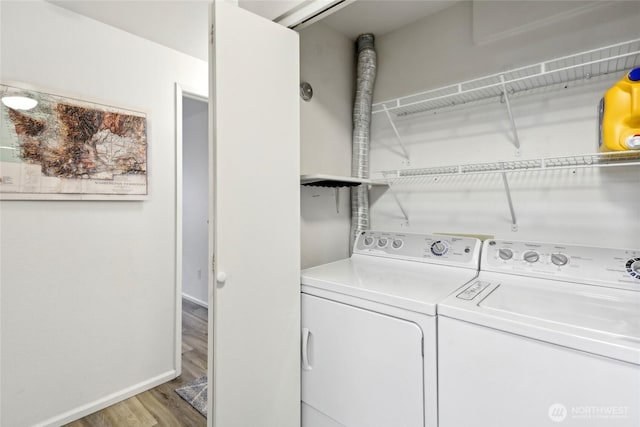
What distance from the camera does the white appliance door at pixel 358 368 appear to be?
118 centimetres

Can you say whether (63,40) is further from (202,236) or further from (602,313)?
(602,313)

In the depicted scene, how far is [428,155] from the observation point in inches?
79.5

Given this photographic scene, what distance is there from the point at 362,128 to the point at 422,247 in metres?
0.96

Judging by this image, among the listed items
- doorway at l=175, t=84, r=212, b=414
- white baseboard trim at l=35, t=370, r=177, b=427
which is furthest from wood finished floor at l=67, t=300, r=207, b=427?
doorway at l=175, t=84, r=212, b=414

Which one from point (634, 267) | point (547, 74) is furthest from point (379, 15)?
point (634, 267)

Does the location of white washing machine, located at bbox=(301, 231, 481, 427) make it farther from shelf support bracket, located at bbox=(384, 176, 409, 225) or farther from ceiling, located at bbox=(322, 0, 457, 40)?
ceiling, located at bbox=(322, 0, 457, 40)

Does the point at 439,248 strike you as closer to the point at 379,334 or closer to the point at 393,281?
the point at 393,281

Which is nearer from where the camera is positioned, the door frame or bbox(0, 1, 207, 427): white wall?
bbox(0, 1, 207, 427): white wall

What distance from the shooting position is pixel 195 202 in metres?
4.09

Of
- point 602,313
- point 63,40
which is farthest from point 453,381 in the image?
point 63,40

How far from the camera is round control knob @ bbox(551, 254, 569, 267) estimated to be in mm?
1363

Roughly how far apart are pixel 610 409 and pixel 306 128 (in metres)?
1.80

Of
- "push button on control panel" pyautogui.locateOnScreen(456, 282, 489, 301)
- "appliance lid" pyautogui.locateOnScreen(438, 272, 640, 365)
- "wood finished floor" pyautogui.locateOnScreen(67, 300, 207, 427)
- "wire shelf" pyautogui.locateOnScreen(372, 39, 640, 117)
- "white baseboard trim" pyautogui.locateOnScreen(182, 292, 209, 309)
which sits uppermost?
"wire shelf" pyautogui.locateOnScreen(372, 39, 640, 117)

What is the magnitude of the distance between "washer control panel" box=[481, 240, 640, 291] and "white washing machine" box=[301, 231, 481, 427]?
111 mm
